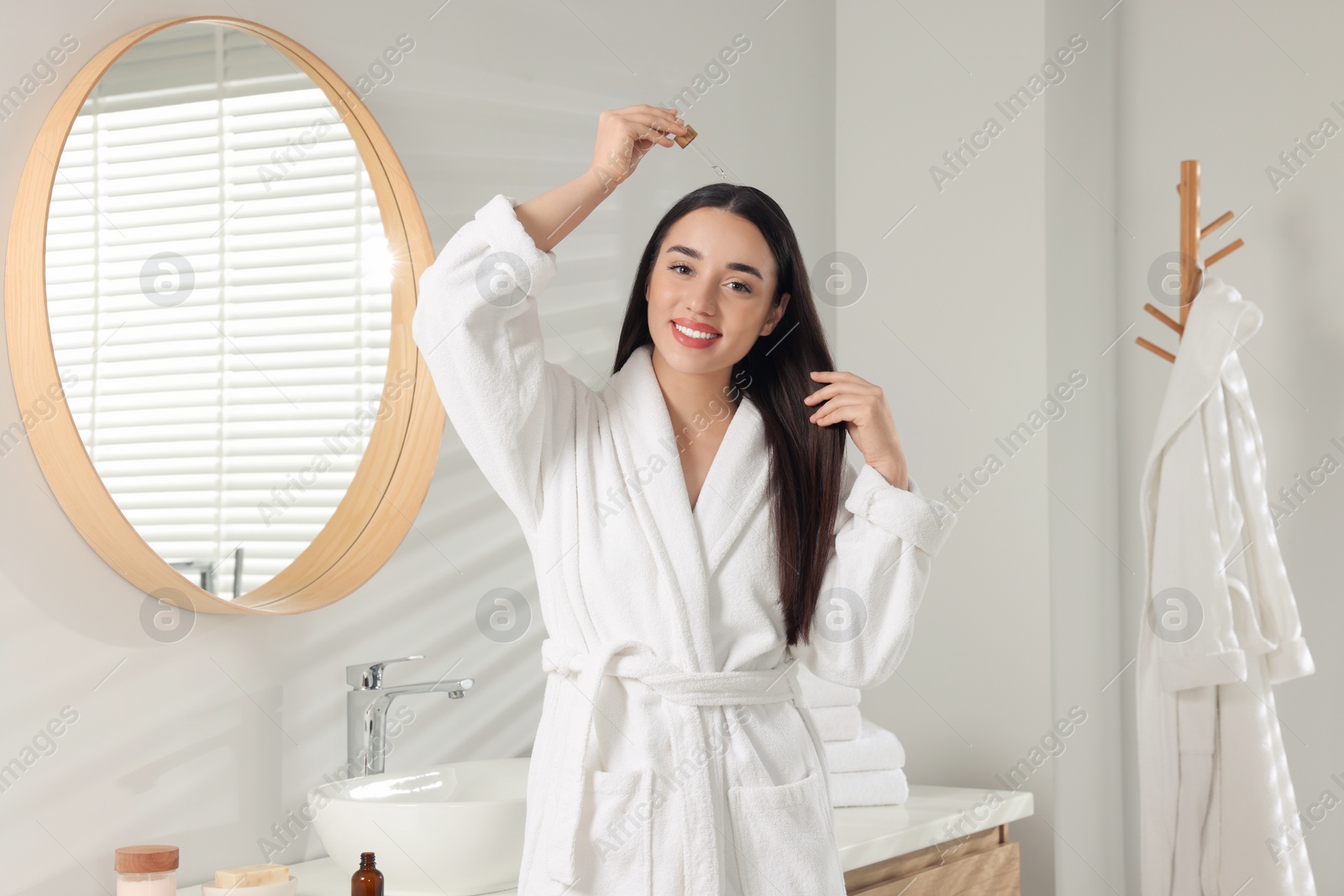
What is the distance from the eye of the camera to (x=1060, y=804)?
225cm

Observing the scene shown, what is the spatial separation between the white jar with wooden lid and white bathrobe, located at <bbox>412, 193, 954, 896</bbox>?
349 mm

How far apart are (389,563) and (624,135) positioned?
767 mm

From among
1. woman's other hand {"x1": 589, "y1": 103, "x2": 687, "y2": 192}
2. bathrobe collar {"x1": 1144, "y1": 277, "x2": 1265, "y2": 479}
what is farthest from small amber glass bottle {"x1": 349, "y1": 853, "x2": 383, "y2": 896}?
bathrobe collar {"x1": 1144, "y1": 277, "x2": 1265, "y2": 479}

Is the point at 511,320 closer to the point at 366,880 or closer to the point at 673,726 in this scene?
the point at 673,726

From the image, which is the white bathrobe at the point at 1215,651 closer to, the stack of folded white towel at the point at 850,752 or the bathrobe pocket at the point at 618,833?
the stack of folded white towel at the point at 850,752

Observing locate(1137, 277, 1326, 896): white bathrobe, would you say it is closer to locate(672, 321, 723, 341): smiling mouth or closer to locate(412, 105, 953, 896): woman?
locate(412, 105, 953, 896): woman

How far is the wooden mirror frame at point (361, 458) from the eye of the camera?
3.93 ft

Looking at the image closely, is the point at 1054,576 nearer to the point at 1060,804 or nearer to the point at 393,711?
the point at 1060,804

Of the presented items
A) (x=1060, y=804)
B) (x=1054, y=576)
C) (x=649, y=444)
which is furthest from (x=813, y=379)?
(x=1060, y=804)

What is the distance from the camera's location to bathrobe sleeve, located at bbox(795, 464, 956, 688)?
46.8 inches

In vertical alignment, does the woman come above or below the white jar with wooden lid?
above

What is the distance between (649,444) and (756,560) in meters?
0.16

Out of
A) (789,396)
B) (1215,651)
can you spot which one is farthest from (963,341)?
(789,396)

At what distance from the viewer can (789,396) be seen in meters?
1.32
